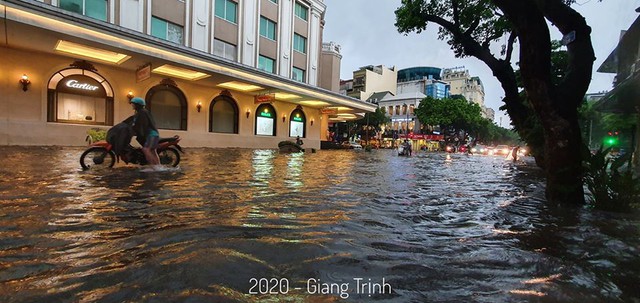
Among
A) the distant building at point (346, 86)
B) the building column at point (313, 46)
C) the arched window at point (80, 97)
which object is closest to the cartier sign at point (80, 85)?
the arched window at point (80, 97)

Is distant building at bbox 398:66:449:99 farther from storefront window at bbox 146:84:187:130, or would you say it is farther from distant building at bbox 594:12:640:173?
A: storefront window at bbox 146:84:187:130

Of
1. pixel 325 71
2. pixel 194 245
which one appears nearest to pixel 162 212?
pixel 194 245

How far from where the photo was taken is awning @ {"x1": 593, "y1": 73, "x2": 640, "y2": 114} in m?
12.4

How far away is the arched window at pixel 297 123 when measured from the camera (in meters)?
27.8

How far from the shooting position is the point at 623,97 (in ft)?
48.0

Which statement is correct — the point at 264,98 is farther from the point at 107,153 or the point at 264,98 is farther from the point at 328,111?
the point at 107,153

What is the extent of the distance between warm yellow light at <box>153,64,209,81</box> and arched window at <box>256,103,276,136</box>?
6429mm

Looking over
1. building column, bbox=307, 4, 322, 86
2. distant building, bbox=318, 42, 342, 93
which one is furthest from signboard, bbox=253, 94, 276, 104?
distant building, bbox=318, 42, 342, 93

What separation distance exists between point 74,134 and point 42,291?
1681 centimetres

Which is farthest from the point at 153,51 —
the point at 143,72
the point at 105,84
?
the point at 105,84

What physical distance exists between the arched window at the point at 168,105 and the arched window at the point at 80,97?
209cm

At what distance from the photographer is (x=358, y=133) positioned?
207ft

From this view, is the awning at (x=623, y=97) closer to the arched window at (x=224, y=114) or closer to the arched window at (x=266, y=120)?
the arched window at (x=266, y=120)

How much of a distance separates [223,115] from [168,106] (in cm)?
388
